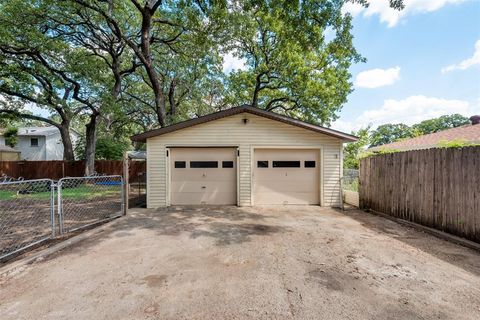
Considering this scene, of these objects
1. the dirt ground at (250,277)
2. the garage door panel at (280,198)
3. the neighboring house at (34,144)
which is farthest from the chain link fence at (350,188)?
the neighboring house at (34,144)

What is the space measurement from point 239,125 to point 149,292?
629 cm

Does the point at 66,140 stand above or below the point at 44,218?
above

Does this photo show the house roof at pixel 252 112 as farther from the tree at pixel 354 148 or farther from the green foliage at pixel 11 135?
the green foliage at pixel 11 135

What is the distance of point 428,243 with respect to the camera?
4.61 meters

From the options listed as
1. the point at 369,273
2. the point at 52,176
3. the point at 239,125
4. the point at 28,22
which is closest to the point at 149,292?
the point at 369,273

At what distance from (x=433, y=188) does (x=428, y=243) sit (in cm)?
128

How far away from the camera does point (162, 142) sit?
833 cm

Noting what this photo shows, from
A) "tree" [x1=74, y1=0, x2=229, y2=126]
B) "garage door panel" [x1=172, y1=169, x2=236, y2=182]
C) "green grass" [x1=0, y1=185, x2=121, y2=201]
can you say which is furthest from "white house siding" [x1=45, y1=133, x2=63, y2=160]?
"garage door panel" [x1=172, y1=169, x2=236, y2=182]

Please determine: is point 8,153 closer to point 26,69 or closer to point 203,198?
point 26,69

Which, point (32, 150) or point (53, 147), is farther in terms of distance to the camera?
point (53, 147)

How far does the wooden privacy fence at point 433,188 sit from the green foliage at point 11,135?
31.0 m

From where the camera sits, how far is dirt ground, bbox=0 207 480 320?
2557 mm

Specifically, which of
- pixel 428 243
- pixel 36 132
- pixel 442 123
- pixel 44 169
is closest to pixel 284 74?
pixel 428 243

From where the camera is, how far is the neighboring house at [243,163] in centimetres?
830
